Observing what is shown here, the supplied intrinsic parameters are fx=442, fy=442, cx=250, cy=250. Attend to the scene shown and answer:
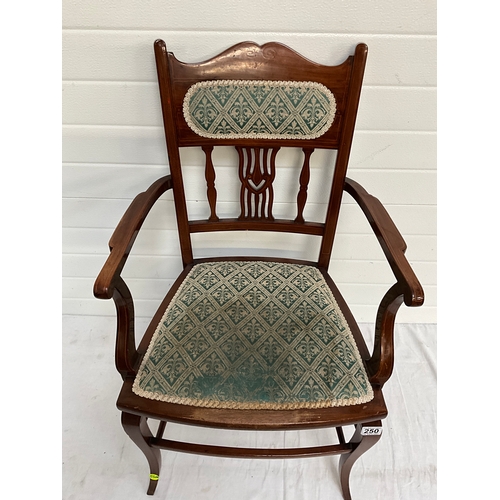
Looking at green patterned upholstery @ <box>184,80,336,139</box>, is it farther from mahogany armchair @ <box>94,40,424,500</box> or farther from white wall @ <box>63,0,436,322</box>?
white wall @ <box>63,0,436,322</box>

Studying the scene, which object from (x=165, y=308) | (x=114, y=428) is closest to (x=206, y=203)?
(x=165, y=308)

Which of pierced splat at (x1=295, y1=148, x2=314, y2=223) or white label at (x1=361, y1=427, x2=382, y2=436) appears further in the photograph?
pierced splat at (x1=295, y1=148, x2=314, y2=223)

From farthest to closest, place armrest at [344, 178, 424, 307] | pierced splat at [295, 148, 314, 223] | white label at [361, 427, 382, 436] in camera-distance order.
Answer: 1. pierced splat at [295, 148, 314, 223]
2. white label at [361, 427, 382, 436]
3. armrest at [344, 178, 424, 307]

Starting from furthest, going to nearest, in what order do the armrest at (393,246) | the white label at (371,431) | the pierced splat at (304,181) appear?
the pierced splat at (304,181) → the white label at (371,431) → the armrest at (393,246)

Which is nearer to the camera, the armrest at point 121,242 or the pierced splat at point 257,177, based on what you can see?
the armrest at point 121,242

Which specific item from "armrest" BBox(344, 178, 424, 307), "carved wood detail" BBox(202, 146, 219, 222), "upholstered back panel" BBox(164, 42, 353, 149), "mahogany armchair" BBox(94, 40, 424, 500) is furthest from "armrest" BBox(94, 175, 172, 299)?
"armrest" BBox(344, 178, 424, 307)

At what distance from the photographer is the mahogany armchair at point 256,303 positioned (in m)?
0.91

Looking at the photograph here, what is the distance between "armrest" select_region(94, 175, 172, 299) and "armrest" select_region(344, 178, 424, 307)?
1.74ft

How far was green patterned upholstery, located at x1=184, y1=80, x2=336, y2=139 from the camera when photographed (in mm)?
1087

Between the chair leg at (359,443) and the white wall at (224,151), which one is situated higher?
the white wall at (224,151)

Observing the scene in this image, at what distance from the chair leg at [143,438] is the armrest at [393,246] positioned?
65 centimetres

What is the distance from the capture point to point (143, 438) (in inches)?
41.4

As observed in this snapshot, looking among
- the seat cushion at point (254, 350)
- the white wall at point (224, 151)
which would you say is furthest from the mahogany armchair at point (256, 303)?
the white wall at point (224, 151)

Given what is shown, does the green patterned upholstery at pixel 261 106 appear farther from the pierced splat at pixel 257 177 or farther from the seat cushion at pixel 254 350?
the seat cushion at pixel 254 350
